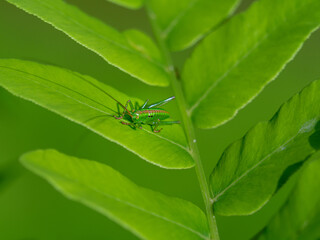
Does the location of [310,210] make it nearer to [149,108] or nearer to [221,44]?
[221,44]

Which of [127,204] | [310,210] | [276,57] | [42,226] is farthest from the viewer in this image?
[42,226]

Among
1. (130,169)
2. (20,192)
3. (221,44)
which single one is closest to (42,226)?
(20,192)

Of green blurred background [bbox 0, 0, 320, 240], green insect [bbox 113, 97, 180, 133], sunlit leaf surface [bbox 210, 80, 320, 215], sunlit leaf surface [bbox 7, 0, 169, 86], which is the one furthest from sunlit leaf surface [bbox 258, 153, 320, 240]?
green blurred background [bbox 0, 0, 320, 240]

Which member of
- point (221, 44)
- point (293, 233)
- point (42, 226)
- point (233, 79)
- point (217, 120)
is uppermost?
point (221, 44)

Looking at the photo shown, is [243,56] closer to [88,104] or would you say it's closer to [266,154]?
[266,154]

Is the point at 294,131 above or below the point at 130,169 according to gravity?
below

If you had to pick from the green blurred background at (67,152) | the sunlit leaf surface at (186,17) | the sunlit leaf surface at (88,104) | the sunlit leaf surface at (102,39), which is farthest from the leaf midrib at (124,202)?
the green blurred background at (67,152)

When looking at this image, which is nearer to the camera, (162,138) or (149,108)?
(162,138)
